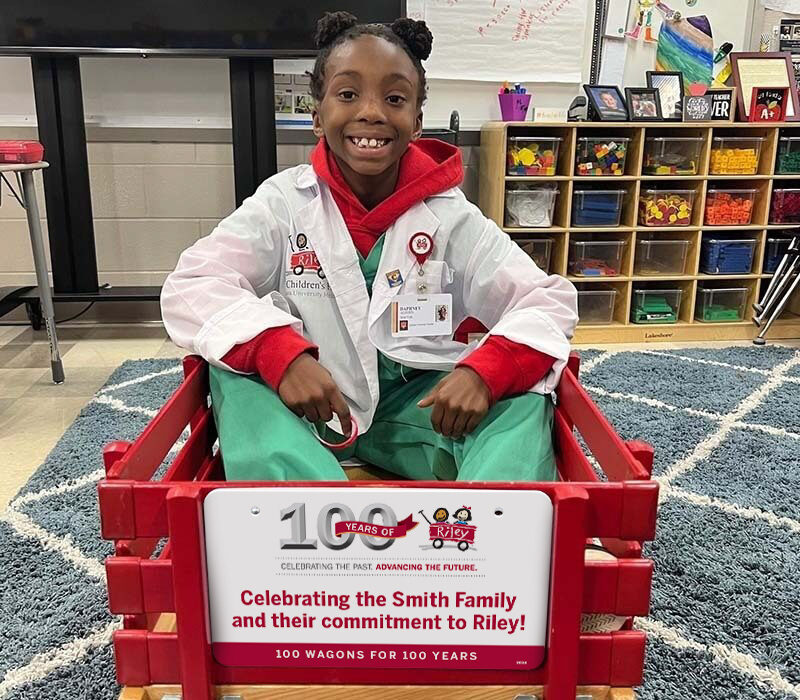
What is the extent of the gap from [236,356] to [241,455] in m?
0.12

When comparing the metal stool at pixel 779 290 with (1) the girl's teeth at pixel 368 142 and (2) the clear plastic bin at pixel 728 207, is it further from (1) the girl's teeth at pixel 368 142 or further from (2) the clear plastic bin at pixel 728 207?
(1) the girl's teeth at pixel 368 142

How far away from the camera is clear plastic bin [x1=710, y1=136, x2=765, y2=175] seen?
2.65 metres

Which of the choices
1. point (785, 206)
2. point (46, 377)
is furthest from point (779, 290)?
point (46, 377)

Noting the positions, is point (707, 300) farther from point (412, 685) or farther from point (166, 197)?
point (412, 685)

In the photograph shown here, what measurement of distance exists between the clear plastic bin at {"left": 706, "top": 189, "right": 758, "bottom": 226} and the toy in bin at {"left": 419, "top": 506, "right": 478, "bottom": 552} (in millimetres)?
2374

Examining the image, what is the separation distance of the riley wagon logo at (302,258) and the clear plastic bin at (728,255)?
79.3 inches

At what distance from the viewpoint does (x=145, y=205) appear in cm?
273

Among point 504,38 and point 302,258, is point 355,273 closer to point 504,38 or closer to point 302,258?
point 302,258

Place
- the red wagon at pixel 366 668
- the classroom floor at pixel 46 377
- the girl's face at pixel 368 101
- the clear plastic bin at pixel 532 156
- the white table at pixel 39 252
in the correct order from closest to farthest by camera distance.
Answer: the red wagon at pixel 366 668 → the girl's face at pixel 368 101 → the classroom floor at pixel 46 377 → the white table at pixel 39 252 → the clear plastic bin at pixel 532 156

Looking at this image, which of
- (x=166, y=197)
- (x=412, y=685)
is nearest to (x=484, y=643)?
(x=412, y=685)

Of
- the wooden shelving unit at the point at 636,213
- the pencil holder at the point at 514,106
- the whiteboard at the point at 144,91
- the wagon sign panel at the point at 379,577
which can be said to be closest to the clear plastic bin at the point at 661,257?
the wooden shelving unit at the point at 636,213

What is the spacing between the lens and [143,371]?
2.21m

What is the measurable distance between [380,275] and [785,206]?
85.4 inches

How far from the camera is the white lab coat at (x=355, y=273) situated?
103 cm
